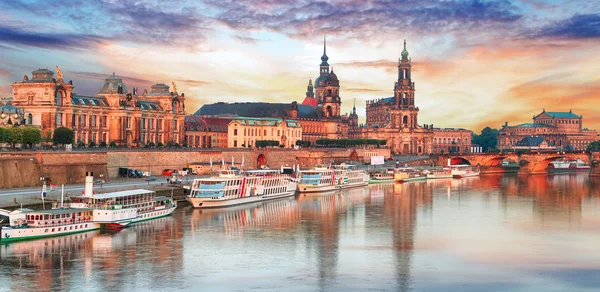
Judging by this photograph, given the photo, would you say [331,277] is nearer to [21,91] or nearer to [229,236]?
[229,236]

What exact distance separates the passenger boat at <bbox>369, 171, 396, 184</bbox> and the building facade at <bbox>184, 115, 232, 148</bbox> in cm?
2477

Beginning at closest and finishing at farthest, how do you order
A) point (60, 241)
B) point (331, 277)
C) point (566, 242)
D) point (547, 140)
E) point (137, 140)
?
point (331, 277) < point (60, 241) < point (566, 242) < point (137, 140) < point (547, 140)

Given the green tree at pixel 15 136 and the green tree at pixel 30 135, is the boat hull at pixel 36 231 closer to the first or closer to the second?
the green tree at pixel 15 136

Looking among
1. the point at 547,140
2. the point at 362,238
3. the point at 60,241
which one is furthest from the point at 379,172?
the point at 547,140

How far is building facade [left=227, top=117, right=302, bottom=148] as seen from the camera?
107688 mm

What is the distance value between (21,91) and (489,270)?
50154 millimetres

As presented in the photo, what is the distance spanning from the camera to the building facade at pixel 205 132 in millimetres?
102812

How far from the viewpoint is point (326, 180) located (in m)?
74.1

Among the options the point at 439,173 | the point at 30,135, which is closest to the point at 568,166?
the point at 439,173

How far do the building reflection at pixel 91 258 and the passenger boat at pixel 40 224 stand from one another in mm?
439

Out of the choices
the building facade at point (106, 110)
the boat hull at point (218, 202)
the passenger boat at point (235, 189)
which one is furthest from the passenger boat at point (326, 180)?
the building facade at point (106, 110)

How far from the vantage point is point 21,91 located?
2771 inches

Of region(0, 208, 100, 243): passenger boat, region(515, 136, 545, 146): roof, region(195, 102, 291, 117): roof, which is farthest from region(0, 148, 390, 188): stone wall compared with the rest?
region(515, 136, 545, 146): roof

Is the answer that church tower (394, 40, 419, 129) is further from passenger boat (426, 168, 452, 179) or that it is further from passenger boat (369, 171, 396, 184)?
passenger boat (369, 171, 396, 184)
